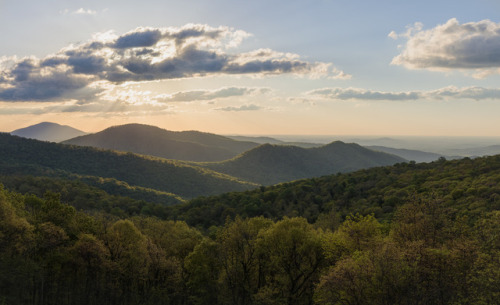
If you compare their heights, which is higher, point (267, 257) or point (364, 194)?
point (364, 194)

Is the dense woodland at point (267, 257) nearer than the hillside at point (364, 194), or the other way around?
the dense woodland at point (267, 257)

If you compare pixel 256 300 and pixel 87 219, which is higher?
pixel 87 219

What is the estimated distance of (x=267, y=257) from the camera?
48.4 meters

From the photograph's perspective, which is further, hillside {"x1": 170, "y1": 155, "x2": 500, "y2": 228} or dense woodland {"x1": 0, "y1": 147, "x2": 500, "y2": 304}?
hillside {"x1": 170, "y1": 155, "x2": 500, "y2": 228}

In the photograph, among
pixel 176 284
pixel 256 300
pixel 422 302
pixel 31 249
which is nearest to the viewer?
pixel 422 302

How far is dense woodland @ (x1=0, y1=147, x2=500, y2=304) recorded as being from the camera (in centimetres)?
2831

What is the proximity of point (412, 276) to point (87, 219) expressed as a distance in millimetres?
48882

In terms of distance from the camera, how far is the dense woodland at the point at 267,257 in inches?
1115

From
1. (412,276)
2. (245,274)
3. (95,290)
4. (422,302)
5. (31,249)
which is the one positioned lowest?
(95,290)

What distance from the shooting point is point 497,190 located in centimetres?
6788

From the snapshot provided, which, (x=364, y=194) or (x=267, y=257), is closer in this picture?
(x=267, y=257)

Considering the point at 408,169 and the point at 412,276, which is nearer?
the point at 412,276

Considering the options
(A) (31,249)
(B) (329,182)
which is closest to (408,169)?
(B) (329,182)

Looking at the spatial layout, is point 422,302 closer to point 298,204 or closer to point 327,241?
point 327,241
